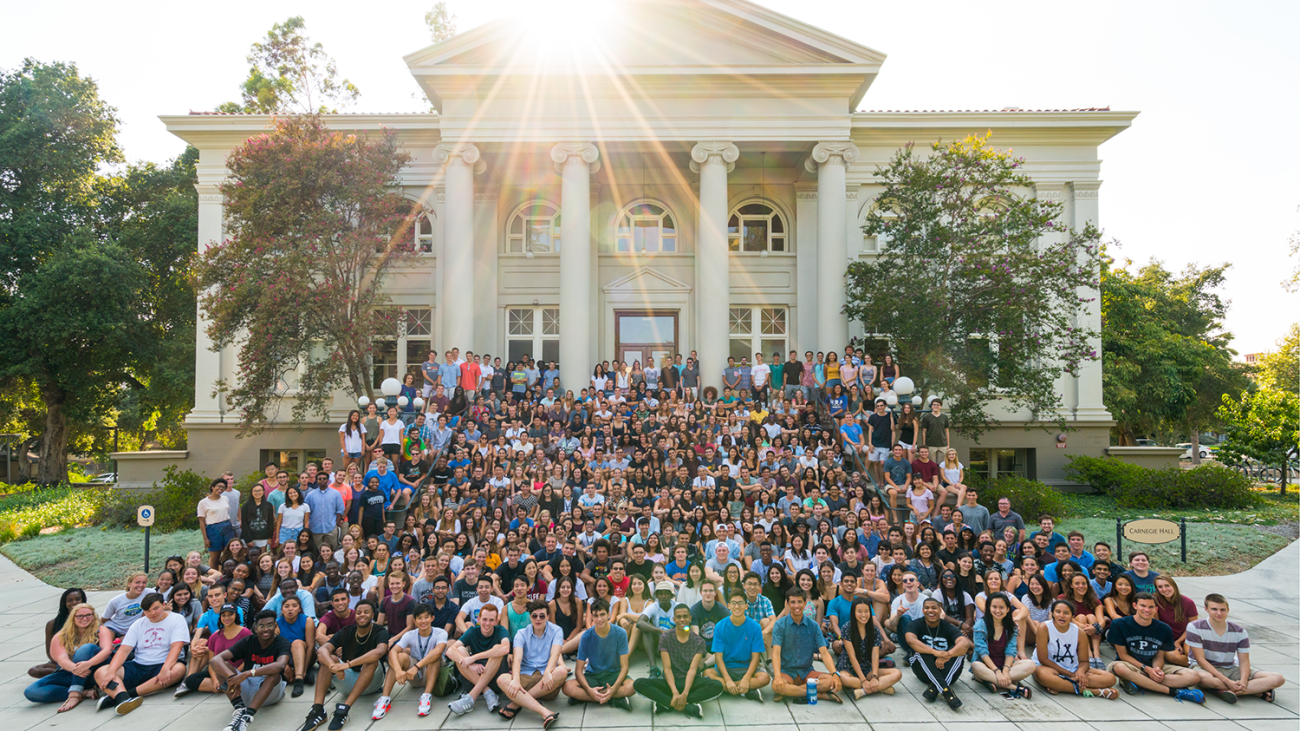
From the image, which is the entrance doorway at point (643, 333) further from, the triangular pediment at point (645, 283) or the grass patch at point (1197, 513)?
the grass patch at point (1197, 513)

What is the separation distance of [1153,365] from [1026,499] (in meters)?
18.6

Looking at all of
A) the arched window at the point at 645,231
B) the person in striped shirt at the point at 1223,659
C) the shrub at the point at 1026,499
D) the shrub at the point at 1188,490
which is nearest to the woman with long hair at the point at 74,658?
the person in striped shirt at the point at 1223,659

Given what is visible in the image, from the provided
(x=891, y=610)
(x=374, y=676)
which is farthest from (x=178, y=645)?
(x=891, y=610)

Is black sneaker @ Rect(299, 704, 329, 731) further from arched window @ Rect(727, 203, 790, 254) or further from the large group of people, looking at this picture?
arched window @ Rect(727, 203, 790, 254)

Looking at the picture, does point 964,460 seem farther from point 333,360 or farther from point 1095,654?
point 333,360

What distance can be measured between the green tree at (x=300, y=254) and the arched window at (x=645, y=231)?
23.0ft

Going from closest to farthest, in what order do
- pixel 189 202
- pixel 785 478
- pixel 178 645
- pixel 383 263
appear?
pixel 178 645
pixel 785 478
pixel 383 263
pixel 189 202

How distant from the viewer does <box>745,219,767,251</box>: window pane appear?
Result: 77.9 ft

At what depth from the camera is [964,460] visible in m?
22.2

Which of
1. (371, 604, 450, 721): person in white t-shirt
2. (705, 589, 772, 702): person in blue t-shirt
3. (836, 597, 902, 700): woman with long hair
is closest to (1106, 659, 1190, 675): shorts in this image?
(836, 597, 902, 700): woman with long hair

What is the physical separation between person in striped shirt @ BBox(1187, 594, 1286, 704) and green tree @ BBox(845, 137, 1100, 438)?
33.6 feet

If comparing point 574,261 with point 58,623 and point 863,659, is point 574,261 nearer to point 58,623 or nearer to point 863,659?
point 58,623

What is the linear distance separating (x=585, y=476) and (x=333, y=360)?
29.2 feet

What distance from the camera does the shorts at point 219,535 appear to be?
37.3 feet
